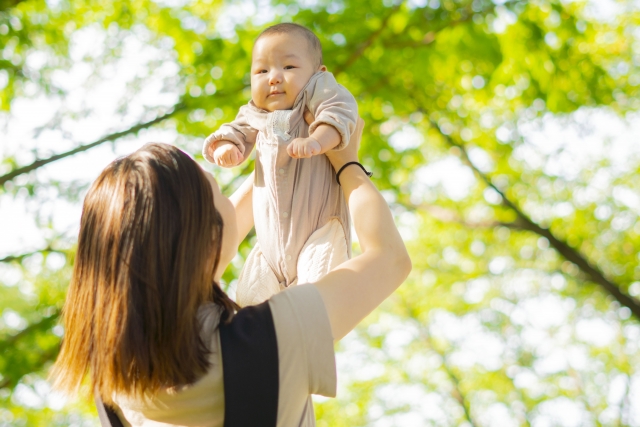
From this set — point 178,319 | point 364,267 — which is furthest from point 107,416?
point 364,267

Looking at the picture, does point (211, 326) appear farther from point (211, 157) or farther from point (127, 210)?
point (211, 157)

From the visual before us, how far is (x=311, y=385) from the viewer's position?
1.17 meters

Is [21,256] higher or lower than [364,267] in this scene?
lower

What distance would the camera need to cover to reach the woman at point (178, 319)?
115cm

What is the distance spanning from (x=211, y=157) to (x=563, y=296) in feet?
30.0

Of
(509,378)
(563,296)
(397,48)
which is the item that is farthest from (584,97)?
(509,378)

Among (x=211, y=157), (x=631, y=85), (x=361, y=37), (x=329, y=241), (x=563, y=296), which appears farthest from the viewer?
(x=563, y=296)

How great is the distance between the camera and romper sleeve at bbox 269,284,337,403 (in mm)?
1148

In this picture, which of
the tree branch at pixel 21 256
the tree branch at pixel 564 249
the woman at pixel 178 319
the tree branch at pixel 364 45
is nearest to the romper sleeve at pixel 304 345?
the woman at pixel 178 319

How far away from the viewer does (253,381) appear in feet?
3.73

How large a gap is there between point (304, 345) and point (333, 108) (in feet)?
2.03

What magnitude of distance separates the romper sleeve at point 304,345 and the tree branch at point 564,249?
6628 mm

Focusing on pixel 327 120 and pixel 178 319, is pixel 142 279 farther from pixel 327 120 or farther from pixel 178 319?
pixel 327 120

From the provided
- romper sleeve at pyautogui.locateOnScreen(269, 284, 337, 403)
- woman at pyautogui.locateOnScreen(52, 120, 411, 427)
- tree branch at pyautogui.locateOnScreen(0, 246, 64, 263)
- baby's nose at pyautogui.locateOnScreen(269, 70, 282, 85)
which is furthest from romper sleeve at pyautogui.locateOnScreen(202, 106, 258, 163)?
tree branch at pyautogui.locateOnScreen(0, 246, 64, 263)
